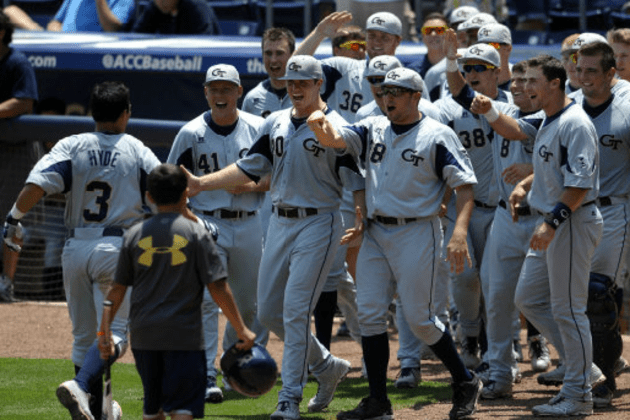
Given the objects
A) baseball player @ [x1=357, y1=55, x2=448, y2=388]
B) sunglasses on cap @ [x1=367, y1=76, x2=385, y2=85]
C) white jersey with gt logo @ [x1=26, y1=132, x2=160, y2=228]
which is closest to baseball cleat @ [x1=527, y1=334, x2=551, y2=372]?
baseball player @ [x1=357, y1=55, x2=448, y2=388]

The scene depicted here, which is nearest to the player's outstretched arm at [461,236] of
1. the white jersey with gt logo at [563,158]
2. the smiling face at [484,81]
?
the white jersey with gt logo at [563,158]

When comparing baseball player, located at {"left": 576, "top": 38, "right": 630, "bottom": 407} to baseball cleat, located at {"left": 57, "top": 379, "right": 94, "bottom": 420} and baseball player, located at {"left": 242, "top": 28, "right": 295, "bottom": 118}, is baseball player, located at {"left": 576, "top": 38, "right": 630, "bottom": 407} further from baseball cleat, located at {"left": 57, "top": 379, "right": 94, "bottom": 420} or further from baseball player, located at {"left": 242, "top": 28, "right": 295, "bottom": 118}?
baseball cleat, located at {"left": 57, "top": 379, "right": 94, "bottom": 420}

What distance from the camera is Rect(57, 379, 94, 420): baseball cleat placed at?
18.7 feet

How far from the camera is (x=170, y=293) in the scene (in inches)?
199

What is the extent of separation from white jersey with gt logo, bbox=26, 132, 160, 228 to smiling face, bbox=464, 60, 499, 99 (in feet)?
7.54

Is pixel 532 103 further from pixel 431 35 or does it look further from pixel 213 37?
pixel 213 37

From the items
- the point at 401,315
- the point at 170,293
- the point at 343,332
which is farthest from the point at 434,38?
the point at 170,293

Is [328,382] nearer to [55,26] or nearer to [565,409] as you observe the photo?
[565,409]

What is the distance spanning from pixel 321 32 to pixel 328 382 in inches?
105

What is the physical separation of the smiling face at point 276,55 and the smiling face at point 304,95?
1383 mm

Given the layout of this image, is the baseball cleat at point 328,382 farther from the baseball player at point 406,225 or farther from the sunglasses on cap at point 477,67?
the sunglasses on cap at point 477,67

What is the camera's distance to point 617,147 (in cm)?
685

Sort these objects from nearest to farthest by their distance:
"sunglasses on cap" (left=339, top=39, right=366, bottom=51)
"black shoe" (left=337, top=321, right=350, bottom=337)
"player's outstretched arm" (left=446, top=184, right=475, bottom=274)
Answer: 1. "player's outstretched arm" (left=446, top=184, right=475, bottom=274)
2. "sunglasses on cap" (left=339, top=39, right=366, bottom=51)
3. "black shoe" (left=337, top=321, right=350, bottom=337)

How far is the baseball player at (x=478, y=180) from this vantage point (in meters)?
7.45
